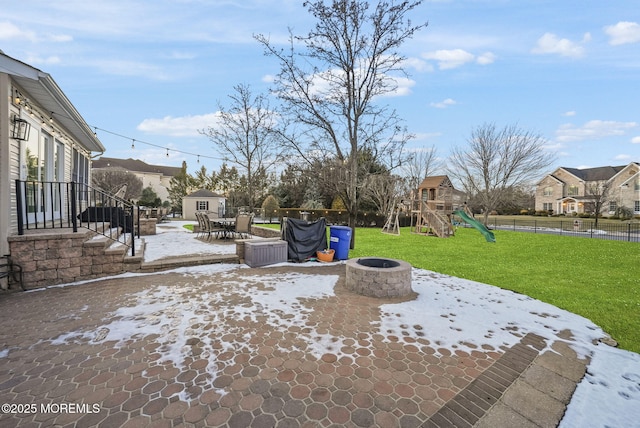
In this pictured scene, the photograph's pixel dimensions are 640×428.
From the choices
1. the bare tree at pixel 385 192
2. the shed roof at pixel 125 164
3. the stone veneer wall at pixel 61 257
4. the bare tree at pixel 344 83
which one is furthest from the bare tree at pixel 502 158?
the shed roof at pixel 125 164

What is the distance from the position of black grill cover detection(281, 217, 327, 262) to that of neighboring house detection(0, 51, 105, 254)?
4.86 metres

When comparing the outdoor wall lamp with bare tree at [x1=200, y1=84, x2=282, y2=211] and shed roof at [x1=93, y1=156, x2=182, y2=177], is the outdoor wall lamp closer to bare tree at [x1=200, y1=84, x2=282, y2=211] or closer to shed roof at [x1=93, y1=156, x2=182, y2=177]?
bare tree at [x1=200, y1=84, x2=282, y2=211]

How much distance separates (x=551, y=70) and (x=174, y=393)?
1720 centimetres

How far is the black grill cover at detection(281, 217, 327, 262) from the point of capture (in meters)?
7.96

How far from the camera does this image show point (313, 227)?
8.38 m

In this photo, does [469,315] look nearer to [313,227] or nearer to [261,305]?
[261,305]

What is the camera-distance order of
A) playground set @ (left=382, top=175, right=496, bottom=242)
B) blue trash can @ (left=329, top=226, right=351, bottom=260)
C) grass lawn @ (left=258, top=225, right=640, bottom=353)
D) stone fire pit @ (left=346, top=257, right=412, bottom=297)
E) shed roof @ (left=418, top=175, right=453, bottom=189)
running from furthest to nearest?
shed roof @ (left=418, top=175, right=453, bottom=189)
playground set @ (left=382, top=175, right=496, bottom=242)
blue trash can @ (left=329, top=226, right=351, bottom=260)
stone fire pit @ (left=346, top=257, right=412, bottom=297)
grass lawn @ (left=258, top=225, right=640, bottom=353)

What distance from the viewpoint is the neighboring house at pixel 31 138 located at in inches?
188

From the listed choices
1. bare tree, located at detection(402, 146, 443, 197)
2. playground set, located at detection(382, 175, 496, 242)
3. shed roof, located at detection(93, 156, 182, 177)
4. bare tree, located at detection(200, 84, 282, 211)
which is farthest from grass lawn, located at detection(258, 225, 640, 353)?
shed roof, located at detection(93, 156, 182, 177)

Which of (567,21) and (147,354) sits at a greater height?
(567,21)

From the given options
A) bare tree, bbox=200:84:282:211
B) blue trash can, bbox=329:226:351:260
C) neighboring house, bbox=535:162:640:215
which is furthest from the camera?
neighboring house, bbox=535:162:640:215

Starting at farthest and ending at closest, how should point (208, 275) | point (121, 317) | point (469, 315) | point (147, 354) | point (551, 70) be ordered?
point (551, 70)
point (208, 275)
point (469, 315)
point (121, 317)
point (147, 354)

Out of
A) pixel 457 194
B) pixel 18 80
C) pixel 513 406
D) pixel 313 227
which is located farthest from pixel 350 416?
pixel 457 194

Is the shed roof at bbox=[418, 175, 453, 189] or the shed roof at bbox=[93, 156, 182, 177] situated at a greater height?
the shed roof at bbox=[93, 156, 182, 177]
